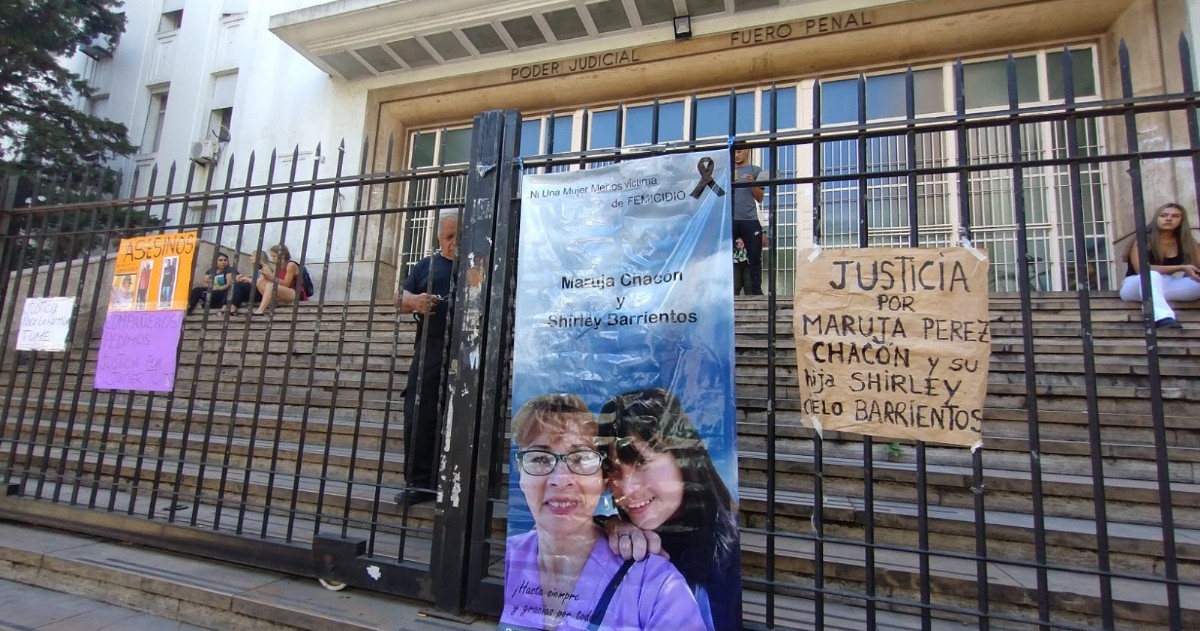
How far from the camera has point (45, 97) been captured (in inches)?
563

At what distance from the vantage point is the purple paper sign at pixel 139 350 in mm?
4133

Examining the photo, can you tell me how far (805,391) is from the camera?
268 centimetres

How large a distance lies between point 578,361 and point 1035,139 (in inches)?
350

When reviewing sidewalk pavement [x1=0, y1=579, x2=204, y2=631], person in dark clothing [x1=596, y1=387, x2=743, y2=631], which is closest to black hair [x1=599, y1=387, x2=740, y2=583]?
person in dark clothing [x1=596, y1=387, x2=743, y2=631]

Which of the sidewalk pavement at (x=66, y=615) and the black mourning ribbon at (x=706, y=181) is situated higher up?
the black mourning ribbon at (x=706, y=181)

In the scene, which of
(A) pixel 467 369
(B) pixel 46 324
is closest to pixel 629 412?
(A) pixel 467 369

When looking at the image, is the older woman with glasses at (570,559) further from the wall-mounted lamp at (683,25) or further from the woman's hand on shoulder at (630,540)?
the wall-mounted lamp at (683,25)

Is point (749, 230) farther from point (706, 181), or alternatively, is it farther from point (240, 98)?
point (240, 98)

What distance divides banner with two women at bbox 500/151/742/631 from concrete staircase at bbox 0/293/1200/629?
0.94 feet

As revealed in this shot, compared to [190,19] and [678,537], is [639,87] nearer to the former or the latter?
[678,537]

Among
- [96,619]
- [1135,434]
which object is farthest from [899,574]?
[96,619]

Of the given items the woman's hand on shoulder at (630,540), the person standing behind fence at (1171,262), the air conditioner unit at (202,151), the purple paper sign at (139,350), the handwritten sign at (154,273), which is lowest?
the woman's hand on shoulder at (630,540)

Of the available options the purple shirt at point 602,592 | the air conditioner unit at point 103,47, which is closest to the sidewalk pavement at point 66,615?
the purple shirt at point 602,592

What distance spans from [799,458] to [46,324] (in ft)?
19.3
